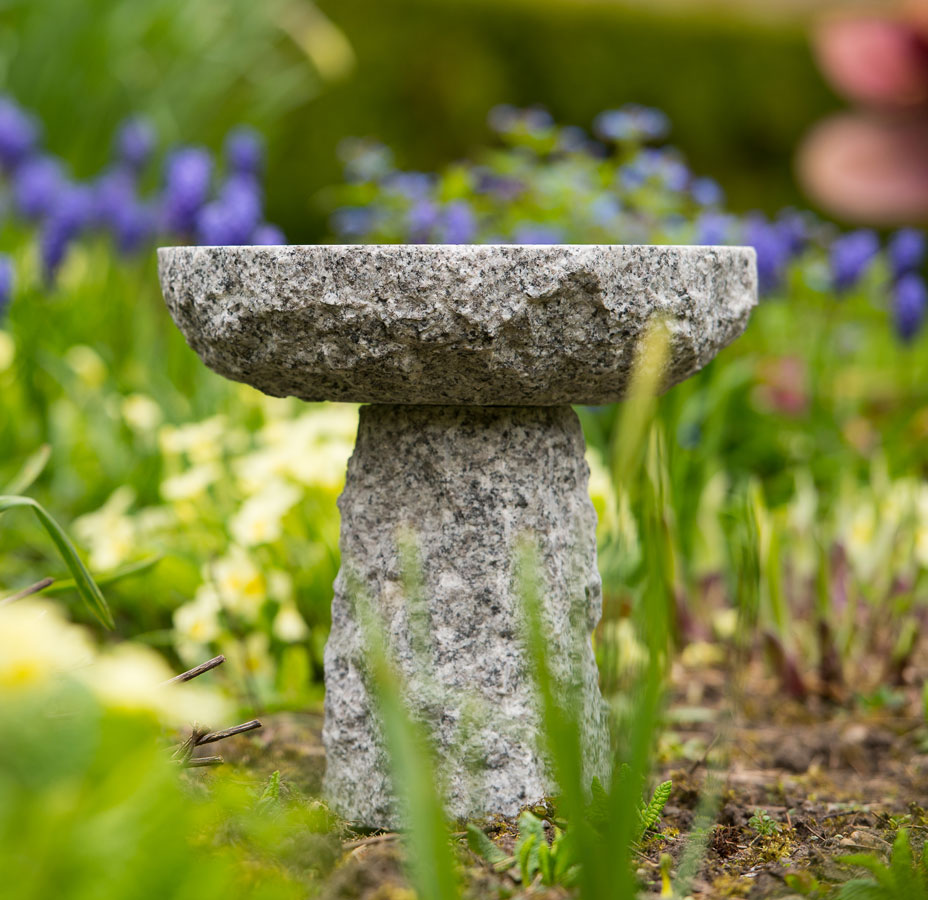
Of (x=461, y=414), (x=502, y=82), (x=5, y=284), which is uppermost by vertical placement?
(x=502, y=82)

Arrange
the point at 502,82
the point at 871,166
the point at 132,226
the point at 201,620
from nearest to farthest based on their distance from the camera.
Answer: the point at 201,620, the point at 132,226, the point at 871,166, the point at 502,82

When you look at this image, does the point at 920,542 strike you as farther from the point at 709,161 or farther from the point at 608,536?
the point at 709,161

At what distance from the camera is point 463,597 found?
4.88 ft

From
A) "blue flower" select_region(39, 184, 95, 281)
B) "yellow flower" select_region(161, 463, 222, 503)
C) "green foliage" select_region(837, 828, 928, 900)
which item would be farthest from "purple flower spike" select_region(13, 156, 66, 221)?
"green foliage" select_region(837, 828, 928, 900)

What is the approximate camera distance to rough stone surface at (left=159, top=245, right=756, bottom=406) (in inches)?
50.7

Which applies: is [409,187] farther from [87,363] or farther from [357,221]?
[87,363]

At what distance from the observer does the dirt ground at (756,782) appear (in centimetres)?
129

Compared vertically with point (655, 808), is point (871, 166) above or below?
above

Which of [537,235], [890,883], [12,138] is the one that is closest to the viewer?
[890,883]

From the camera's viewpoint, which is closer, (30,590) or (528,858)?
(528,858)

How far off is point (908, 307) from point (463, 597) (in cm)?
236

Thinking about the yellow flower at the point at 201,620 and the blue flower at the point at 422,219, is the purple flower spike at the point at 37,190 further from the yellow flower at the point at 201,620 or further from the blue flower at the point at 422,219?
the yellow flower at the point at 201,620

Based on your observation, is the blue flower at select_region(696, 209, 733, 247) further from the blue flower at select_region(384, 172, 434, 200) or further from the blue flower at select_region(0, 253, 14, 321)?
the blue flower at select_region(0, 253, 14, 321)

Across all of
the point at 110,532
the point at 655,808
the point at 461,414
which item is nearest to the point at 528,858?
the point at 655,808
